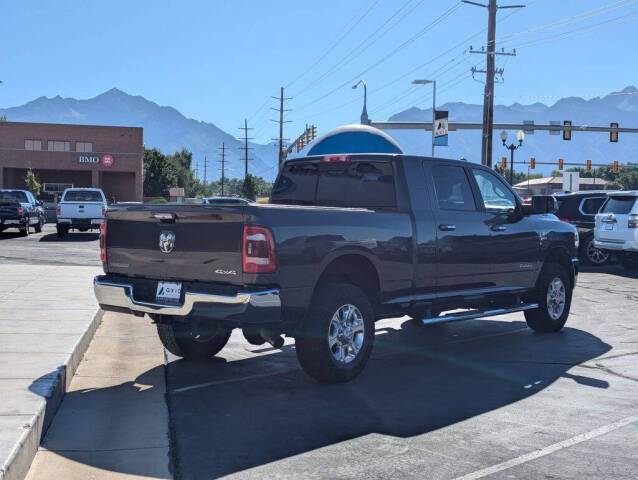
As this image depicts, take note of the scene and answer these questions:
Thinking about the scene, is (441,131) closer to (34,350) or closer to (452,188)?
(452,188)

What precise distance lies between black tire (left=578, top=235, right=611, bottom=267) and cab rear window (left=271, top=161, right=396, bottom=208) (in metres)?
13.5

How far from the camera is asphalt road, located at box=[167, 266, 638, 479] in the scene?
4719mm

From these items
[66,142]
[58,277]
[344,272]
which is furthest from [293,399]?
[66,142]

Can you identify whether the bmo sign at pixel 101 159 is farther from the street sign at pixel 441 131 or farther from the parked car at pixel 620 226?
the parked car at pixel 620 226

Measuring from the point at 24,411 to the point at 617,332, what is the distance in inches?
298

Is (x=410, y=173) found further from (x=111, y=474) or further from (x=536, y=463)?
(x=111, y=474)

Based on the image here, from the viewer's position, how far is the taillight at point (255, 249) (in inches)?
236

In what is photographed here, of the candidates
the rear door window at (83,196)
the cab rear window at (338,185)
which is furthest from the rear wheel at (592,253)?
the rear door window at (83,196)

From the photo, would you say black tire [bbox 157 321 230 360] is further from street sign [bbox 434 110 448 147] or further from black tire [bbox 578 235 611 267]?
street sign [bbox 434 110 448 147]

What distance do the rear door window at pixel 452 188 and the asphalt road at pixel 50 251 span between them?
11.1 meters

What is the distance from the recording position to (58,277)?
1358 cm

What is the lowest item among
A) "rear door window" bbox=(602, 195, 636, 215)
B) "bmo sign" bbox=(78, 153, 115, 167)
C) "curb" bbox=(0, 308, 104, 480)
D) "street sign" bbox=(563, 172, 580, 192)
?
"curb" bbox=(0, 308, 104, 480)

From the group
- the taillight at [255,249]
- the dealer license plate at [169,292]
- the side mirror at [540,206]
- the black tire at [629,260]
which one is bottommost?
the black tire at [629,260]

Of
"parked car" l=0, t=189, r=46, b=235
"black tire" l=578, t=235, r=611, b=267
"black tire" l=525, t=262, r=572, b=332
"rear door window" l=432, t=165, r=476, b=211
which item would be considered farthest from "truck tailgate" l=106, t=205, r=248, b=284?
"parked car" l=0, t=189, r=46, b=235
